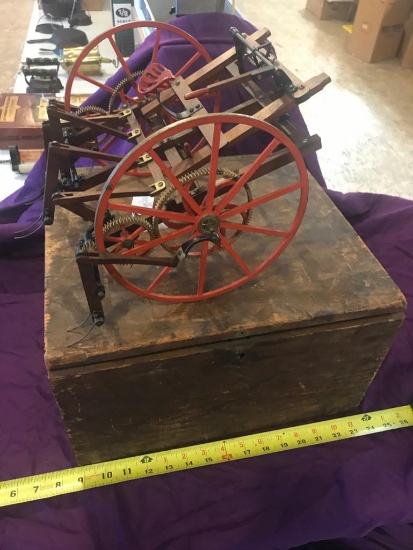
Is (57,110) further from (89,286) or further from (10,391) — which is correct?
(10,391)

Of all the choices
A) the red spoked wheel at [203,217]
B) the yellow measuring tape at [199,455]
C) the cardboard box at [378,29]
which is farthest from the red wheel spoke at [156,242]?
the cardboard box at [378,29]

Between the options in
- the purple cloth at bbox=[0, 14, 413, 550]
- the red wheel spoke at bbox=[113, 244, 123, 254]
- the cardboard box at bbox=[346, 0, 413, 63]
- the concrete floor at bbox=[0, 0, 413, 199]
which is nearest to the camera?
the red wheel spoke at bbox=[113, 244, 123, 254]

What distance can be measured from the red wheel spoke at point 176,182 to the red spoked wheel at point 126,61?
1.00 ft

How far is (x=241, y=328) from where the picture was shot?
32.8 inches

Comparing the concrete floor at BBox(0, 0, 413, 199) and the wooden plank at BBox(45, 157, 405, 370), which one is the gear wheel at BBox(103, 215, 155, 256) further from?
the concrete floor at BBox(0, 0, 413, 199)

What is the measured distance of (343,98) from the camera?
2480 millimetres

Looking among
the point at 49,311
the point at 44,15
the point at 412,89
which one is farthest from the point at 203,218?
the point at 412,89

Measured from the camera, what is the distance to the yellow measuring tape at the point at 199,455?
933 millimetres

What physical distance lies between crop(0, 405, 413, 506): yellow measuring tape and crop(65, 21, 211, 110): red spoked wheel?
2.29ft

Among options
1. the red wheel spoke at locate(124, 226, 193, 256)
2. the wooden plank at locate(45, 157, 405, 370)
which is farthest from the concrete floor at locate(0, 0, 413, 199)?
the red wheel spoke at locate(124, 226, 193, 256)

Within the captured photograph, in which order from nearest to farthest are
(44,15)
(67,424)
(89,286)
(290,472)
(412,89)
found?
(89,286) → (67,424) → (290,472) → (44,15) → (412,89)

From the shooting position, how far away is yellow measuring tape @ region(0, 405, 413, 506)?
0.93m

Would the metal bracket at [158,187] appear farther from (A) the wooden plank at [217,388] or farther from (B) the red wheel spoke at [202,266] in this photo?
(A) the wooden plank at [217,388]

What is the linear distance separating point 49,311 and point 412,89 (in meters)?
2.39
